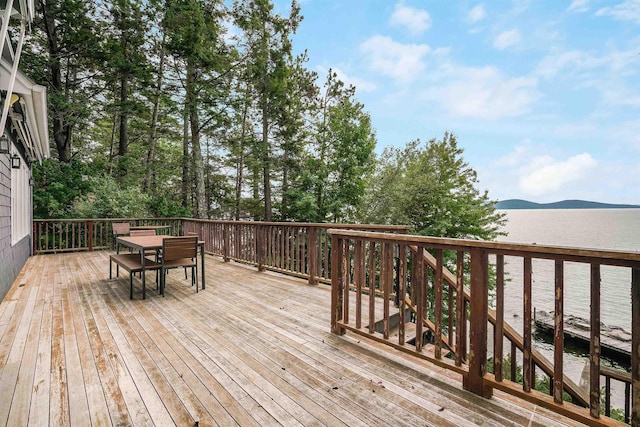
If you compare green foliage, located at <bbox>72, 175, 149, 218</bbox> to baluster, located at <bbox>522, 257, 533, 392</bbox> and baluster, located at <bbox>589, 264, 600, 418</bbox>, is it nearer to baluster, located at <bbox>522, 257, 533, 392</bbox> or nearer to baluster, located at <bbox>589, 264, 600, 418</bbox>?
baluster, located at <bbox>522, 257, 533, 392</bbox>

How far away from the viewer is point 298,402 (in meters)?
1.87

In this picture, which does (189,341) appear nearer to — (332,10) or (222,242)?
(222,242)

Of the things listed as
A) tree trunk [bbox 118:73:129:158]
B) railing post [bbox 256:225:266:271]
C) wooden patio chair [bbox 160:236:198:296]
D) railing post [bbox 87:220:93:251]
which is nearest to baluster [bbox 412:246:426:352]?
wooden patio chair [bbox 160:236:198:296]

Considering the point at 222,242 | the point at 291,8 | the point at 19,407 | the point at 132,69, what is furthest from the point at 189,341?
the point at 291,8

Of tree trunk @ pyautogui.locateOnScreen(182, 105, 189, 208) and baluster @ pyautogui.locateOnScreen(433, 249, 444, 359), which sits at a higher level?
tree trunk @ pyautogui.locateOnScreen(182, 105, 189, 208)

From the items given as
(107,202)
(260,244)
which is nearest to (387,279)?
(260,244)

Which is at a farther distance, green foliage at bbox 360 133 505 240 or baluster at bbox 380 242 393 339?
green foliage at bbox 360 133 505 240

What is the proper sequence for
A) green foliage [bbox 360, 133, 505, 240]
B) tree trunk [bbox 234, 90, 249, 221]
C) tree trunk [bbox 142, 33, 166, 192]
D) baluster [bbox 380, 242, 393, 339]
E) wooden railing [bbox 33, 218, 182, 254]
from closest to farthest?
baluster [bbox 380, 242, 393, 339]
wooden railing [bbox 33, 218, 182, 254]
tree trunk [bbox 142, 33, 166, 192]
green foliage [bbox 360, 133, 505, 240]
tree trunk [bbox 234, 90, 249, 221]

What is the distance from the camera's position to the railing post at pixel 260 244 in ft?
18.9

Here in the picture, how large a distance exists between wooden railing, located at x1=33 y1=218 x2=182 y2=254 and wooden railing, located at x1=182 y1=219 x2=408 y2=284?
3381mm

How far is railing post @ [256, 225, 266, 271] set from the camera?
577cm

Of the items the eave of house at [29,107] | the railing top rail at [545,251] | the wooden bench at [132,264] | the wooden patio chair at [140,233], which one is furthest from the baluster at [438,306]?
the wooden patio chair at [140,233]

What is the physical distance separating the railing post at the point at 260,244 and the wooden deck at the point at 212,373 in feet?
6.44

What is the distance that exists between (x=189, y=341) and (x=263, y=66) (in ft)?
43.6
